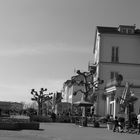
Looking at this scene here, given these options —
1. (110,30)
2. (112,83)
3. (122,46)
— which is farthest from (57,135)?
(110,30)

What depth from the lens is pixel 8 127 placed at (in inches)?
944

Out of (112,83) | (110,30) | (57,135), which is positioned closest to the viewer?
(57,135)

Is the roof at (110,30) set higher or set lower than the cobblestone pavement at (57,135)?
higher

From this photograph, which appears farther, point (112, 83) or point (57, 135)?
point (112, 83)

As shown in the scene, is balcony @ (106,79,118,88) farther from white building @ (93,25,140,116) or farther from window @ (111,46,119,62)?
window @ (111,46,119,62)

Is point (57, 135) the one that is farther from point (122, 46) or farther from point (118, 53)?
point (122, 46)

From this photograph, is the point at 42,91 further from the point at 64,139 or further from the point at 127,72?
the point at 64,139

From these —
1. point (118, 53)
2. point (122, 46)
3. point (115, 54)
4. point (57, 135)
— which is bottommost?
point (57, 135)

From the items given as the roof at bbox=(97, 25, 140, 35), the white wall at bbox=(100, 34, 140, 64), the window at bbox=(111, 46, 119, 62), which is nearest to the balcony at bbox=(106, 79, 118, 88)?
the window at bbox=(111, 46, 119, 62)

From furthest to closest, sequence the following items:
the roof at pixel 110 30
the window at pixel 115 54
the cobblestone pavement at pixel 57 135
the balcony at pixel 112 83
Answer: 1. the roof at pixel 110 30
2. the window at pixel 115 54
3. the balcony at pixel 112 83
4. the cobblestone pavement at pixel 57 135

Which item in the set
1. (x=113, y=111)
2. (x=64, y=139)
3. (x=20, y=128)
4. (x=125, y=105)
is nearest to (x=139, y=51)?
(x=113, y=111)

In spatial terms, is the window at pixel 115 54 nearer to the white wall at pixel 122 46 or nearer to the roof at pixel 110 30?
the white wall at pixel 122 46

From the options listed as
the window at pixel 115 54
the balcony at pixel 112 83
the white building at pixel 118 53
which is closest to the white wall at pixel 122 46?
the white building at pixel 118 53

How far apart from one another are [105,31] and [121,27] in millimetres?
2547
